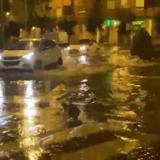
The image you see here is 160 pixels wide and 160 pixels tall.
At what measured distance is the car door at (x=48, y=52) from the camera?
28172mm

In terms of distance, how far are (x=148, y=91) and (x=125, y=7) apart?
59220mm

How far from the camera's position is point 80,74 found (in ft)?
88.5

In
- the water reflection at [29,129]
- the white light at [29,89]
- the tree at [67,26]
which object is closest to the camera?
the water reflection at [29,129]

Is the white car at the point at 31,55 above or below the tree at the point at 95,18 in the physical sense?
above

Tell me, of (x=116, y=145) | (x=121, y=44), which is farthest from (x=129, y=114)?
(x=121, y=44)

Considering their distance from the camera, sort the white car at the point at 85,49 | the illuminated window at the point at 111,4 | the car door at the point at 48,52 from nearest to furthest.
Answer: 1. the car door at the point at 48,52
2. the white car at the point at 85,49
3. the illuminated window at the point at 111,4

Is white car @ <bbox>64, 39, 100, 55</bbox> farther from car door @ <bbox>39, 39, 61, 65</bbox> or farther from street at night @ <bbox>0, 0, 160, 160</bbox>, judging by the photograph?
car door @ <bbox>39, 39, 61, 65</bbox>

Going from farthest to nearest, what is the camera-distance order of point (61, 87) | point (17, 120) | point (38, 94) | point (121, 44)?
point (121, 44)
point (61, 87)
point (38, 94)
point (17, 120)

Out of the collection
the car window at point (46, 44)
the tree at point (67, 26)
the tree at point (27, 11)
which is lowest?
the tree at point (67, 26)

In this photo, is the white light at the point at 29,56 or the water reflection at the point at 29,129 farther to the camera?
the white light at the point at 29,56

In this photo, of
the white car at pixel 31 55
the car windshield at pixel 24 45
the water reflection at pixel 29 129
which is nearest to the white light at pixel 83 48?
the white car at pixel 31 55

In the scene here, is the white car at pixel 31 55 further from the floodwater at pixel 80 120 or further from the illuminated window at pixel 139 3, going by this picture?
the illuminated window at pixel 139 3

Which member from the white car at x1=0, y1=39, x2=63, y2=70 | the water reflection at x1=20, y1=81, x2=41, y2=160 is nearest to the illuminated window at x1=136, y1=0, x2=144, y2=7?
the white car at x1=0, y1=39, x2=63, y2=70

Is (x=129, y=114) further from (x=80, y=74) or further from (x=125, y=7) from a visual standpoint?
(x=125, y=7)
